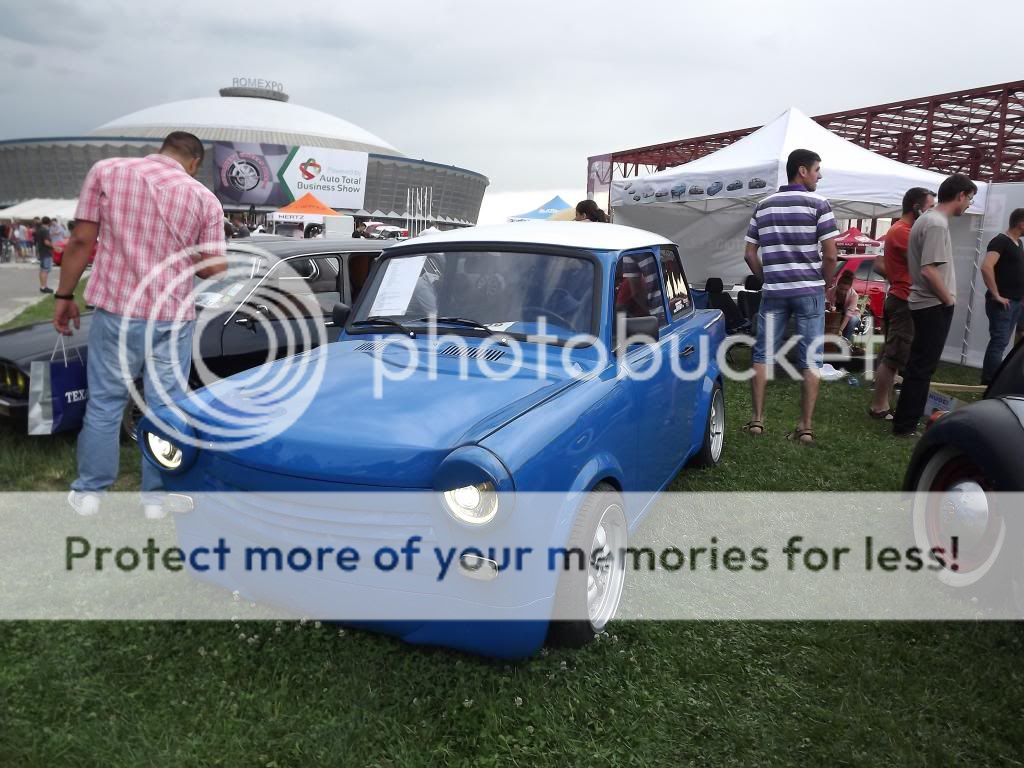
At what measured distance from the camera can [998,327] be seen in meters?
7.17

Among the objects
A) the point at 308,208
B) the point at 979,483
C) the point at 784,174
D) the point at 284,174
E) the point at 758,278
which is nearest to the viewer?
the point at 979,483

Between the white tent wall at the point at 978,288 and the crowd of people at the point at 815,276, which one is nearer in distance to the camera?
the crowd of people at the point at 815,276

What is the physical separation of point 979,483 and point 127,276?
410 cm

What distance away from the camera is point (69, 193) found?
6347cm

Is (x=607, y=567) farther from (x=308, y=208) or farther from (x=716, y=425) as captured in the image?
(x=308, y=208)

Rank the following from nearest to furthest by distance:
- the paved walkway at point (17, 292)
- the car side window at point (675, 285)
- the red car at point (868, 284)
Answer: the car side window at point (675, 285) → the red car at point (868, 284) → the paved walkway at point (17, 292)

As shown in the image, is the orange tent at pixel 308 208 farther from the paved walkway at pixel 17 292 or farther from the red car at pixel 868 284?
the red car at pixel 868 284

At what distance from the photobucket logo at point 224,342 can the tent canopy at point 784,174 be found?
6418mm

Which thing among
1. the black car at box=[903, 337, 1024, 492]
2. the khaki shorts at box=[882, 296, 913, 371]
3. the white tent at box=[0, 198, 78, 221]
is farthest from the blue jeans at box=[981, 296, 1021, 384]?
the white tent at box=[0, 198, 78, 221]

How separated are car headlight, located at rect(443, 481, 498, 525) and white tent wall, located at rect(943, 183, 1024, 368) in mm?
9394

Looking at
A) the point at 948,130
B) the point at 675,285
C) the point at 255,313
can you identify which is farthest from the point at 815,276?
the point at 948,130

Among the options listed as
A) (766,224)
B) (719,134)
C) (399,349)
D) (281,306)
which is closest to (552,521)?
(399,349)

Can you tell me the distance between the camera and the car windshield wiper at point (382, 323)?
3391 millimetres

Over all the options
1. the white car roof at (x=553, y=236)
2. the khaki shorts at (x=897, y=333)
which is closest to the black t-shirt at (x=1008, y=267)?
the khaki shorts at (x=897, y=333)
